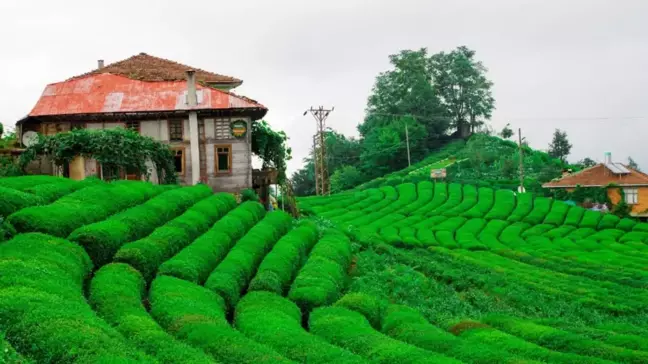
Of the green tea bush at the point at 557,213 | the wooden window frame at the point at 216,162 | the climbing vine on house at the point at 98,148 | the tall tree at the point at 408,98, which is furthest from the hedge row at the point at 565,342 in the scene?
the tall tree at the point at 408,98

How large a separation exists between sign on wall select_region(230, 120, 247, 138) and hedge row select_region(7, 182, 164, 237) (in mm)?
12230

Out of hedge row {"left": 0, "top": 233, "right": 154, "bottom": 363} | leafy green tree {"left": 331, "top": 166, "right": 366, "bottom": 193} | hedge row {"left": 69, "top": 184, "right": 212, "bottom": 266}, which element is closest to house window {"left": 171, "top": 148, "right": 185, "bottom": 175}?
hedge row {"left": 69, "top": 184, "right": 212, "bottom": 266}

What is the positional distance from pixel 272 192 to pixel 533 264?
2053cm

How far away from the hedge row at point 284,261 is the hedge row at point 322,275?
41 cm

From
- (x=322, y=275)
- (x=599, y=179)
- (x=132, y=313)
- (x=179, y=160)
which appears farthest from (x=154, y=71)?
(x=599, y=179)

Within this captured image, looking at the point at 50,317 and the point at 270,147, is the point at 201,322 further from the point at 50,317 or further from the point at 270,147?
the point at 270,147

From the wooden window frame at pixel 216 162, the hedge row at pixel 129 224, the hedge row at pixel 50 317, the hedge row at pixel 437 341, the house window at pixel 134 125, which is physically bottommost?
the hedge row at pixel 437 341

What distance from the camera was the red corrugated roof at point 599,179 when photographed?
258ft

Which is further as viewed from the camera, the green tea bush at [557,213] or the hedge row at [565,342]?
the green tea bush at [557,213]

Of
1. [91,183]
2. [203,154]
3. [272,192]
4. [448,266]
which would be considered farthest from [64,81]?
[448,266]

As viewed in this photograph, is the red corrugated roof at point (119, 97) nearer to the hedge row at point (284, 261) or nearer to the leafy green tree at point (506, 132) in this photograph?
the hedge row at point (284, 261)

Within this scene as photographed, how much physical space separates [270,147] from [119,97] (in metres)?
10.2

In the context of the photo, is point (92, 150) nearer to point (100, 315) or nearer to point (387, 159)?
point (100, 315)

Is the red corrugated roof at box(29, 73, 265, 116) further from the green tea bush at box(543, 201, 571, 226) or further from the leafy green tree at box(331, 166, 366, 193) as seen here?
the leafy green tree at box(331, 166, 366, 193)
